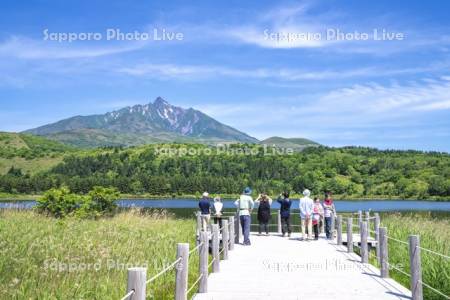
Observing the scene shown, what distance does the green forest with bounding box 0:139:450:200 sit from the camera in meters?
144

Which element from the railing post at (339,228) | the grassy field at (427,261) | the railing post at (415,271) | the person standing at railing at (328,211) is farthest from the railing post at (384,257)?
the person standing at railing at (328,211)

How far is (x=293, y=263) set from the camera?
13.0 metres

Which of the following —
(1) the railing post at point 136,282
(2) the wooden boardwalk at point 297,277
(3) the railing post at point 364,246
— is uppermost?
(1) the railing post at point 136,282

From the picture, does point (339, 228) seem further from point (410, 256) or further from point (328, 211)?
point (410, 256)

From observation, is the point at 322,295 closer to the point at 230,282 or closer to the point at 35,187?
the point at 230,282

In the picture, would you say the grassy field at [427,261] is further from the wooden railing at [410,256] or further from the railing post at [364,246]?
the railing post at [364,246]

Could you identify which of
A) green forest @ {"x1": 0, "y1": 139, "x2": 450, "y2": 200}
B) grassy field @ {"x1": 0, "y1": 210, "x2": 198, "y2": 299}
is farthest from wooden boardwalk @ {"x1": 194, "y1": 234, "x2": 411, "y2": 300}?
green forest @ {"x1": 0, "y1": 139, "x2": 450, "y2": 200}

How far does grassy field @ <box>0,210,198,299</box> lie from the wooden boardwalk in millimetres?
1046

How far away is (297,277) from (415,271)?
301 centimetres

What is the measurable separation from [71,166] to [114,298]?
174 m

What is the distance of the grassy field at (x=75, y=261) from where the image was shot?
830 cm

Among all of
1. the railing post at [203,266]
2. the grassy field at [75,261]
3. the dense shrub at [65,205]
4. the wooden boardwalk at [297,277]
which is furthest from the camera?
the dense shrub at [65,205]

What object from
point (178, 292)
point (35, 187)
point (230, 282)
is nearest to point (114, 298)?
point (178, 292)

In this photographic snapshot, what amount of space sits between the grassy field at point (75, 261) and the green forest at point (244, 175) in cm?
11771
